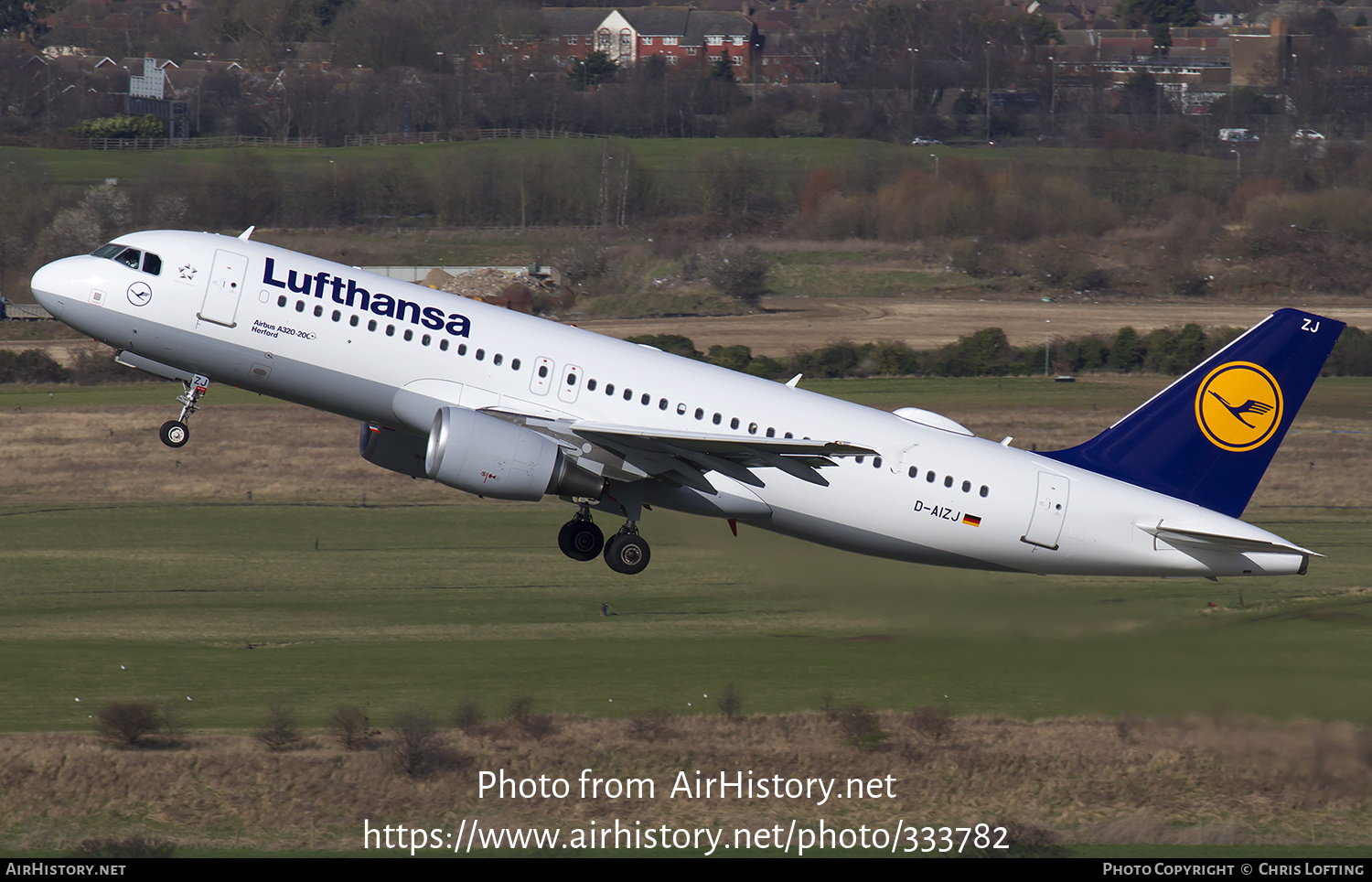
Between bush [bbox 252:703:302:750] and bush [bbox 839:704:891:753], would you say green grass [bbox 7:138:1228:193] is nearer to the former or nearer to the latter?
bush [bbox 252:703:302:750]

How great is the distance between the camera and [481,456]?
31.7m

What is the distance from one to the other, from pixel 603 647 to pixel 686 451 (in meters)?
41.2

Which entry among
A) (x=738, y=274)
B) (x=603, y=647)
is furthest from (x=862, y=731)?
(x=738, y=274)

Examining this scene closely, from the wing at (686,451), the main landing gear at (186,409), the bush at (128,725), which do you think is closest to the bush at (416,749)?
the bush at (128,725)

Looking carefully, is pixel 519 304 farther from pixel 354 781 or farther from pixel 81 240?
pixel 354 781

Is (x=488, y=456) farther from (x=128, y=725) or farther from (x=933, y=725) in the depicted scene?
(x=933, y=725)

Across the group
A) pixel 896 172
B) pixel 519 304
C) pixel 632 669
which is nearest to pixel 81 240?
pixel 519 304

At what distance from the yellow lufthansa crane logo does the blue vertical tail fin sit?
0.02 metres

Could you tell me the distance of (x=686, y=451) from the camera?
32719mm

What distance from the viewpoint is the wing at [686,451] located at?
31.7 metres

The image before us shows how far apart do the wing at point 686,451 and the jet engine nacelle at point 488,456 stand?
69 cm

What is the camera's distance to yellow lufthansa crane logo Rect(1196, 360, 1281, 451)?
3697 cm

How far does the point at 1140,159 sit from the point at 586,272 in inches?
2045

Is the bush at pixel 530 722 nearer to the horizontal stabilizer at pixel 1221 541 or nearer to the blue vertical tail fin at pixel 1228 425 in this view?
the blue vertical tail fin at pixel 1228 425
